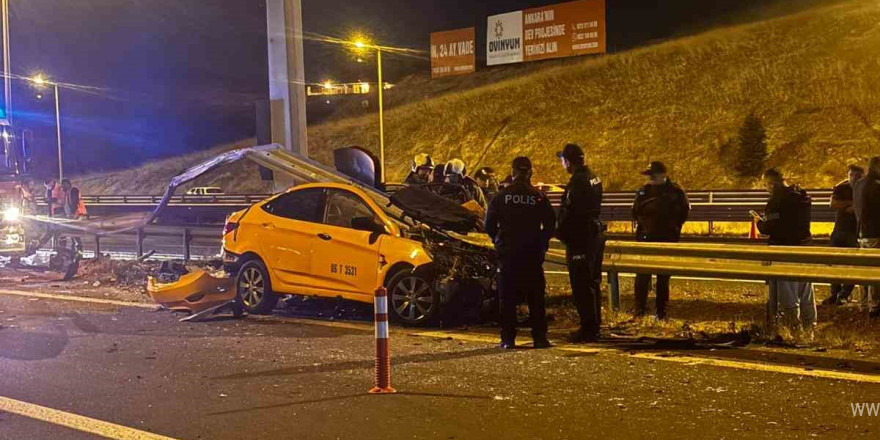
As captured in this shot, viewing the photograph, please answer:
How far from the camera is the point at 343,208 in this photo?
10.0 meters

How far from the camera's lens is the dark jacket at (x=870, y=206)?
9.09 metres

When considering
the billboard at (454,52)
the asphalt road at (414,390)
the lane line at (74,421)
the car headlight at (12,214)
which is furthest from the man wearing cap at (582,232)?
the billboard at (454,52)

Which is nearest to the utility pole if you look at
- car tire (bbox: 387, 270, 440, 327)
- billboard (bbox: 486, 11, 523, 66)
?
car tire (bbox: 387, 270, 440, 327)

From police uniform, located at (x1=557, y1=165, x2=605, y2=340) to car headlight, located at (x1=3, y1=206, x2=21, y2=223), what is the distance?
11476 mm

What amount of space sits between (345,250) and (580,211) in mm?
2868

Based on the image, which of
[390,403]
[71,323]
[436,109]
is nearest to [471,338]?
[390,403]

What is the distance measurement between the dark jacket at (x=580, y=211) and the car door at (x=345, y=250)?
2.29m

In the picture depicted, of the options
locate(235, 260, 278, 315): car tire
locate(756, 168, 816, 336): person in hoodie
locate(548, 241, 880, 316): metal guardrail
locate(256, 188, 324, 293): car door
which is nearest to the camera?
locate(548, 241, 880, 316): metal guardrail

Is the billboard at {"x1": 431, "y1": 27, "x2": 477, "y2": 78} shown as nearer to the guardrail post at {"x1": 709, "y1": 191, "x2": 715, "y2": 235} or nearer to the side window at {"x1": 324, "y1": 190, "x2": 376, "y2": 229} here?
the guardrail post at {"x1": 709, "y1": 191, "x2": 715, "y2": 235}

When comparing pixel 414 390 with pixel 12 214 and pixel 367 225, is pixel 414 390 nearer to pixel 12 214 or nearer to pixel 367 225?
pixel 367 225

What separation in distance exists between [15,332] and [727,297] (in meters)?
8.36

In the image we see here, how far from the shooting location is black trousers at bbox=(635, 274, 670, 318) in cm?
909

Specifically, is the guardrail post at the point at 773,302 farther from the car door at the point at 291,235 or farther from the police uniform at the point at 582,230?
the car door at the point at 291,235

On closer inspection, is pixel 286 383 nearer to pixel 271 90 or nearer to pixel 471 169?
pixel 271 90
